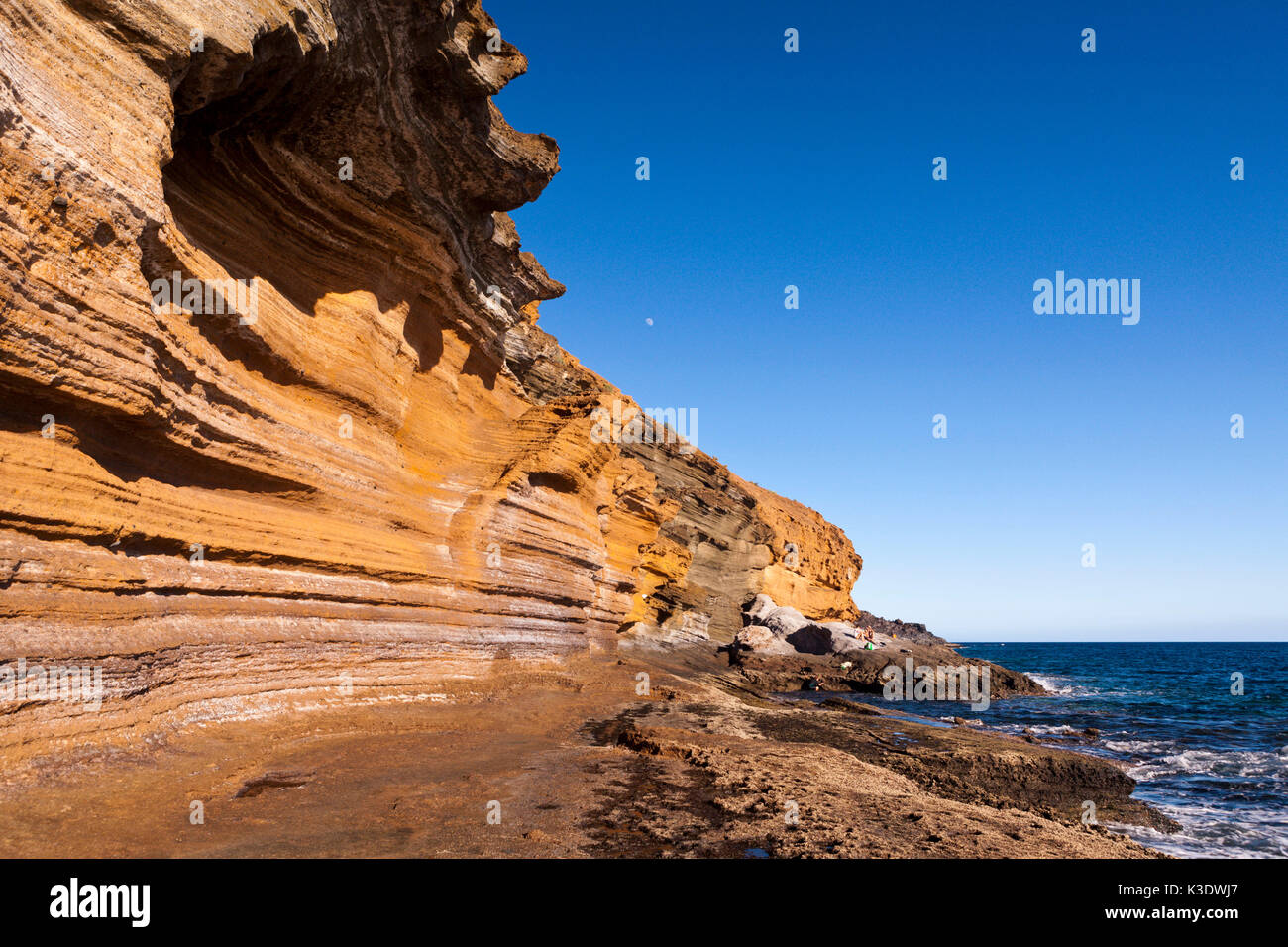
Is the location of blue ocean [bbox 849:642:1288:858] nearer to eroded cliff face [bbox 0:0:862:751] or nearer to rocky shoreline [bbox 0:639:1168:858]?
rocky shoreline [bbox 0:639:1168:858]

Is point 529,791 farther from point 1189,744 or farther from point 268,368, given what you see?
point 1189,744

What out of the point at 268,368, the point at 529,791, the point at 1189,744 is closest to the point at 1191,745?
the point at 1189,744

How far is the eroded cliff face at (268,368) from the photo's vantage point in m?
7.37

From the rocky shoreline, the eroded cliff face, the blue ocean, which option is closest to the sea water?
the blue ocean

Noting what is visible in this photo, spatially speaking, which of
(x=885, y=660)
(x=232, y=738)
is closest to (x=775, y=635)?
(x=885, y=660)

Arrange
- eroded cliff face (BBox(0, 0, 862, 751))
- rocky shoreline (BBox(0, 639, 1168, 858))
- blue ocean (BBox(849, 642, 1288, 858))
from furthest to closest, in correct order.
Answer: blue ocean (BBox(849, 642, 1288, 858)) < eroded cliff face (BBox(0, 0, 862, 751)) < rocky shoreline (BBox(0, 639, 1168, 858))

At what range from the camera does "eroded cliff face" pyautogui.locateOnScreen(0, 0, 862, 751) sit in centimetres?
737

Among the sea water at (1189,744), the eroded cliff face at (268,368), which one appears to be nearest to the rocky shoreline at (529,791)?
the eroded cliff face at (268,368)

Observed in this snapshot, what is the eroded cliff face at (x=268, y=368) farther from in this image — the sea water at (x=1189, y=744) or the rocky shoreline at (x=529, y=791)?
the sea water at (x=1189, y=744)

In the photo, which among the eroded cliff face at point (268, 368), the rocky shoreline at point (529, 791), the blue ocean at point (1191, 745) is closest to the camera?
the rocky shoreline at point (529, 791)

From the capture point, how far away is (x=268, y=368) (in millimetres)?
12023

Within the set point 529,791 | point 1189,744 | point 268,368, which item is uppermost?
point 268,368

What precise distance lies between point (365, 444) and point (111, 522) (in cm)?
601
